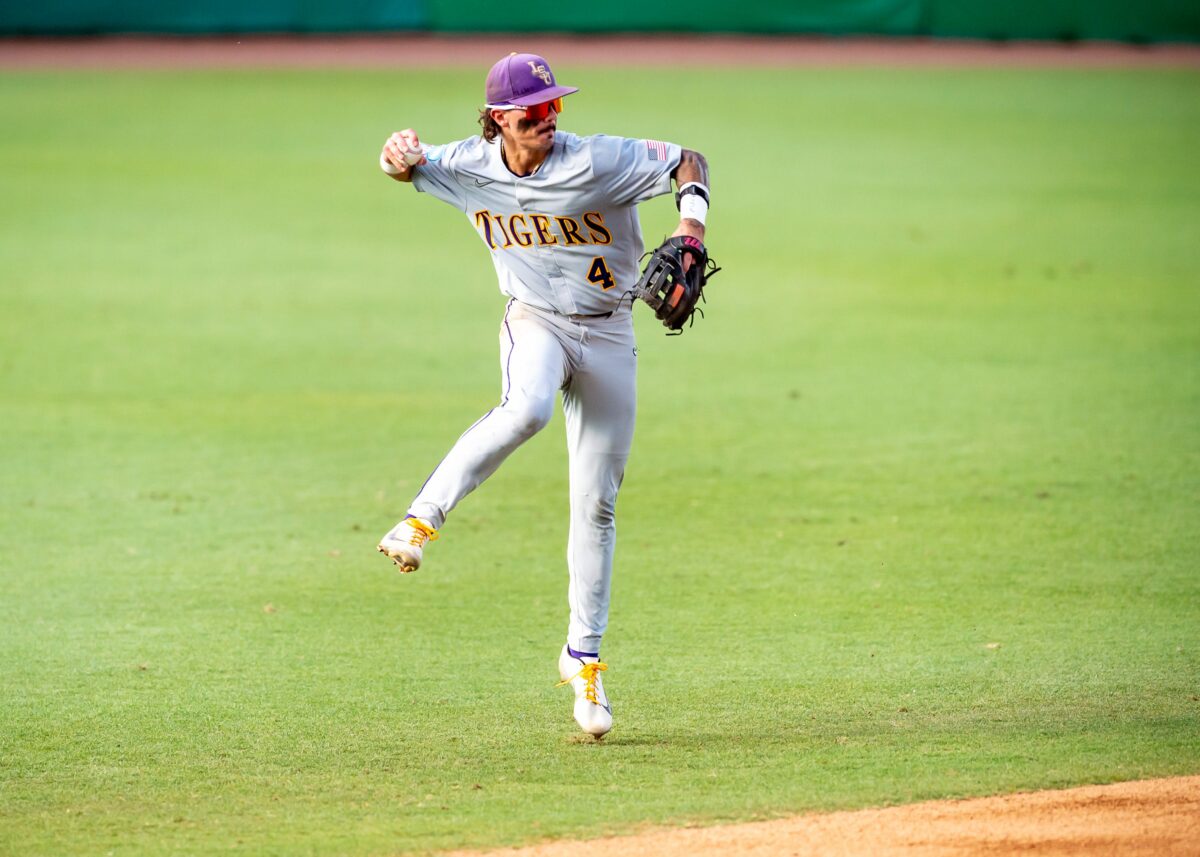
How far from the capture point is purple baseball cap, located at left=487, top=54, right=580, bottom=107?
18.0ft

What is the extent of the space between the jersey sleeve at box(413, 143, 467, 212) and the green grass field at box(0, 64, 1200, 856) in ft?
6.28

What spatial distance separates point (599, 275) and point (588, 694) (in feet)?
4.91

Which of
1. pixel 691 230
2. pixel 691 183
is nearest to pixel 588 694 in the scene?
pixel 691 230

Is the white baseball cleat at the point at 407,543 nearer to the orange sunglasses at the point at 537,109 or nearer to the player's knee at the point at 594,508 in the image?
the player's knee at the point at 594,508

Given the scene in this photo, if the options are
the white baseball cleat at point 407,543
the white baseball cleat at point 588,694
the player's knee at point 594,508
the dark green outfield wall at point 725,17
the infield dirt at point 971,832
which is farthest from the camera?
the dark green outfield wall at point 725,17

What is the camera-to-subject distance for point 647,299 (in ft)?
17.7

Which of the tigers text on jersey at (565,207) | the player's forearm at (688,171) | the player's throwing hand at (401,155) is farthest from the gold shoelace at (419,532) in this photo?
the player's forearm at (688,171)

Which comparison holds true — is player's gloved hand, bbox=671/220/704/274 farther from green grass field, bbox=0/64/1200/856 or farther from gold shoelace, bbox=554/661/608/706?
green grass field, bbox=0/64/1200/856

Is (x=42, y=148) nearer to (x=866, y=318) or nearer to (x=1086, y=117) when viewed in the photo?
(x=866, y=318)

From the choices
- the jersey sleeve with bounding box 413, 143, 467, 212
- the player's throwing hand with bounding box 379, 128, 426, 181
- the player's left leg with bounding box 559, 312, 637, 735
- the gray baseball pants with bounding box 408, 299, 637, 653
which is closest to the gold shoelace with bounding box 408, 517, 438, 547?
the gray baseball pants with bounding box 408, 299, 637, 653

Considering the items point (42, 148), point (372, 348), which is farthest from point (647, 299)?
Answer: point (42, 148)

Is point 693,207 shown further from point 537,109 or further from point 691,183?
point 537,109

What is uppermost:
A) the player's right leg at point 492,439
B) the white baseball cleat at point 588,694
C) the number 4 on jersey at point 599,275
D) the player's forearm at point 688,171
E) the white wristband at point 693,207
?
the player's forearm at point 688,171

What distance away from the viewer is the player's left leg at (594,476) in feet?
18.8
